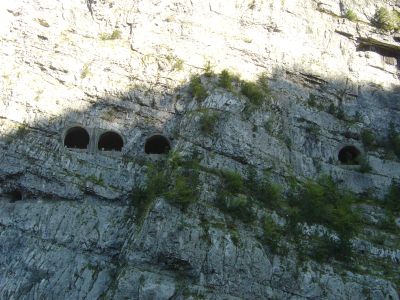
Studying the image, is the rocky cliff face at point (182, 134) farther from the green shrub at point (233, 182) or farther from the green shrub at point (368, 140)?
the green shrub at point (233, 182)

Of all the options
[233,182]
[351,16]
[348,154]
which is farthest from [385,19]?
[233,182]

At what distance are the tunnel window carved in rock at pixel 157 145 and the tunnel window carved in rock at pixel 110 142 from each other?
1.11m

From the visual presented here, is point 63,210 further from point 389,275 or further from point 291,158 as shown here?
point 389,275

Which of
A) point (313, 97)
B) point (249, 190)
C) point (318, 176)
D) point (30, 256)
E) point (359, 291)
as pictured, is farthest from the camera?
point (313, 97)

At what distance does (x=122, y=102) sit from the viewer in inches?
801

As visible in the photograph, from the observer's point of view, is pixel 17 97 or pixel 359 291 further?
pixel 17 97

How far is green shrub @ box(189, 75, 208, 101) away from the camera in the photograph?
20.3 m

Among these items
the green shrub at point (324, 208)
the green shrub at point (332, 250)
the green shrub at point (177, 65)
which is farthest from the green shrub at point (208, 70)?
the green shrub at point (332, 250)

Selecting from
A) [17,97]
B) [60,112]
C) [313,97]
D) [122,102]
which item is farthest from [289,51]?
[17,97]

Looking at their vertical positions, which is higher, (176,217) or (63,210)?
(176,217)

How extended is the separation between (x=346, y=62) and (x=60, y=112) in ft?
43.3

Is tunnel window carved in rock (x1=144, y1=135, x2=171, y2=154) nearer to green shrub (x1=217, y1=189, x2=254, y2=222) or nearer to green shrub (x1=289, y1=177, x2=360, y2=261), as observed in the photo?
green shrub (x1=217, y1=189, x2=254, y2=222)

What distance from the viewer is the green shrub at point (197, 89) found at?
20.3 m

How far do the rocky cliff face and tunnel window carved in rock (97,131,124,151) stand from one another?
1.34 ft
